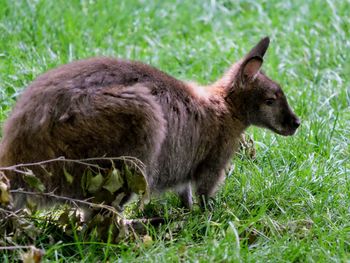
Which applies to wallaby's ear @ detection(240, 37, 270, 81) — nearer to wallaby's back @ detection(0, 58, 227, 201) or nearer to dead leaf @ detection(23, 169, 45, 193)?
wallaby's back @ detection(0, 58, 227, 201)

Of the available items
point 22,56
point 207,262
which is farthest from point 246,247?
point 22,56

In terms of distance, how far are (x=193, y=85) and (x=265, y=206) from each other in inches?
42.7

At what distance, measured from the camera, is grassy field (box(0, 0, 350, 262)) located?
204 inches

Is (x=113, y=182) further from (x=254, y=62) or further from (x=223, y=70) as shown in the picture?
(x=223, y=70)

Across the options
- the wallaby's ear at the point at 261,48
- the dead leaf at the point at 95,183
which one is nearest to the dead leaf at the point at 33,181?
the dead leaf at the point at 95,183

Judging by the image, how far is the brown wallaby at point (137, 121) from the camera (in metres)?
5.12

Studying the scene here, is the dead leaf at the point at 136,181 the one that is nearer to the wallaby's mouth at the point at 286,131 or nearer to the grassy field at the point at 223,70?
the grassy field at the point at 223,70

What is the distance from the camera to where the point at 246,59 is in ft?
20.4

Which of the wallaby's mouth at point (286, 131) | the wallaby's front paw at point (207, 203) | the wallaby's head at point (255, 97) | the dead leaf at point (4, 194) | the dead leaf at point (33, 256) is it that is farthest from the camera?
the wallaby's mouth at point (286, 131)

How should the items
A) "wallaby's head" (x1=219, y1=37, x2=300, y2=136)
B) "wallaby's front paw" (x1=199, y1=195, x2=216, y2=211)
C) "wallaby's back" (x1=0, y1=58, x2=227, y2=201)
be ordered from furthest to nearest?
"wallaby's head" (x1=219, y1=37, x2=300, y2=136) → "wallaby's front paw" (x1=199, y1=195, x2=216, y2=211) → "wallaby's back" (x1=0, y1=58, x2=227, y2=201)

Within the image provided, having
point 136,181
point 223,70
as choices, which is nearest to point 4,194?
point 136,181

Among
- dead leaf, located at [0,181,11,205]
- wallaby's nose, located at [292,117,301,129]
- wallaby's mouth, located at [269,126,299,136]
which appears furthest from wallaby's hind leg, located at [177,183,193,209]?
dead leaf, located at [0,181,11,205]

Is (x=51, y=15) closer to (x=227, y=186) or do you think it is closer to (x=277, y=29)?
(x=277, y=29)

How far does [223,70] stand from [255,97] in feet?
6.54
